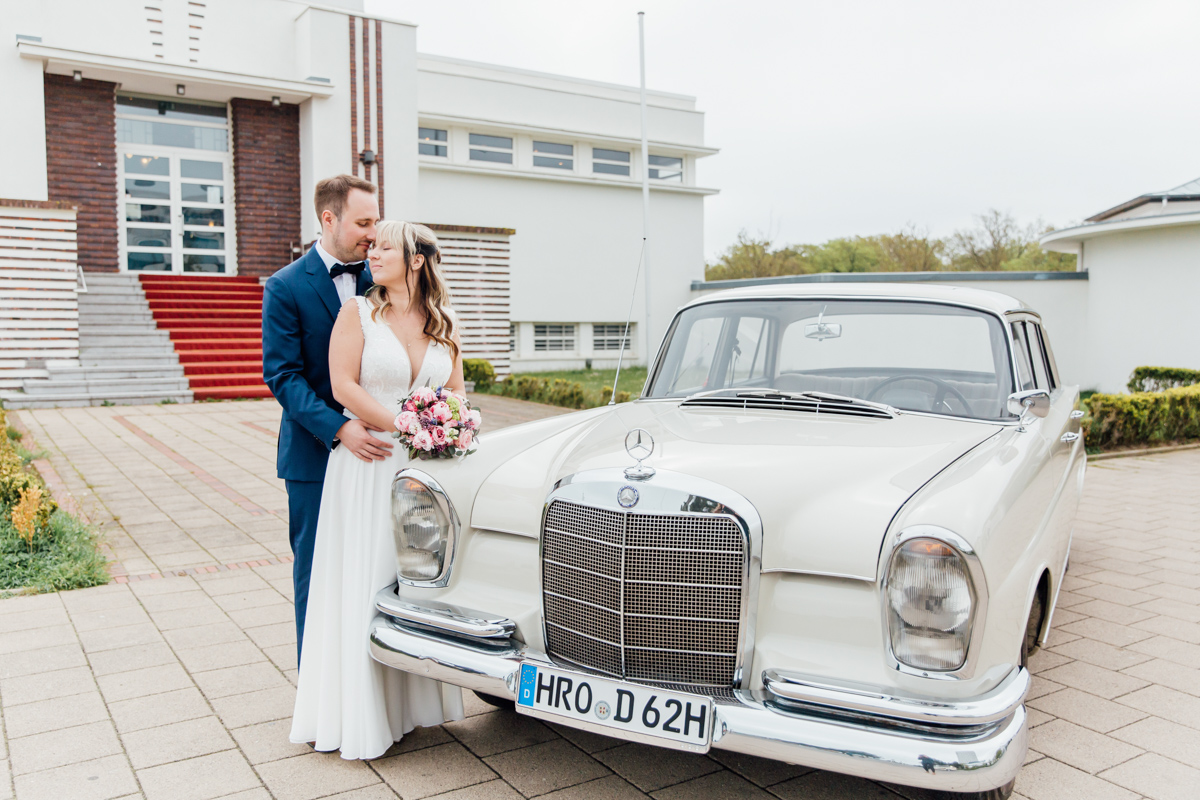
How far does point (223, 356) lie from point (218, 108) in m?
6.55

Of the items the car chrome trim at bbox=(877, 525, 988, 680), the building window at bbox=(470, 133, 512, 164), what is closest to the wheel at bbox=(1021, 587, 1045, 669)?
the car chrome trim at bbox=(877, 525, 988, 680)

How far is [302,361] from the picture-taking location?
3338 millimetres

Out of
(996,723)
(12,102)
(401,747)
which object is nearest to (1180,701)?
(996,723)

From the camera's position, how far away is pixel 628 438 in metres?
2.87

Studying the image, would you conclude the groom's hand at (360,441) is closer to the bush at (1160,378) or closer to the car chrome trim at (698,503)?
the car chrome trim at (698,503)

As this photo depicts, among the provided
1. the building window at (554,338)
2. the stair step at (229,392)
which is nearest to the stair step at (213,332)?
the stair step at (229,392)

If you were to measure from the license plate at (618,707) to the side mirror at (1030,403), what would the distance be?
179 centimetres

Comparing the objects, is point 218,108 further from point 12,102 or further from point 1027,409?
Answer: point 1027,409

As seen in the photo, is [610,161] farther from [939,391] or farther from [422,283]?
[422,283]

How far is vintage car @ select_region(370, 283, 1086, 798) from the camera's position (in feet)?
7.48

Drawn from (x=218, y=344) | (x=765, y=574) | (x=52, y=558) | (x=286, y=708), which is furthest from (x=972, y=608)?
(x=218, y=344)

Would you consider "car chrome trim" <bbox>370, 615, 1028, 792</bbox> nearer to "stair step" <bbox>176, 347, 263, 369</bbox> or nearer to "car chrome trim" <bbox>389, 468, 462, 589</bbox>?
"car chrome trim" <bbox>389, 468, 462, 589</bbox>

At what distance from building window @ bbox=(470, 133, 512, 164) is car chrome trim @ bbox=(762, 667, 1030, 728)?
2436 cm

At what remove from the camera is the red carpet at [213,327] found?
14.3 m
